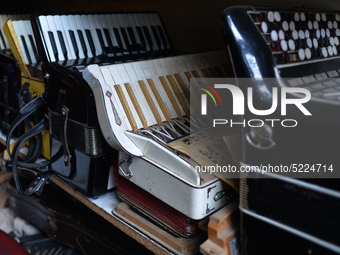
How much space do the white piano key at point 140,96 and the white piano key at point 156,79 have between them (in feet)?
0.19

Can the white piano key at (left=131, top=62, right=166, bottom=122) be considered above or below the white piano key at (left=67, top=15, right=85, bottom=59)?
below

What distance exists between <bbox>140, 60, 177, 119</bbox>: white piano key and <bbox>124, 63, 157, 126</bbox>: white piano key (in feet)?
0.19

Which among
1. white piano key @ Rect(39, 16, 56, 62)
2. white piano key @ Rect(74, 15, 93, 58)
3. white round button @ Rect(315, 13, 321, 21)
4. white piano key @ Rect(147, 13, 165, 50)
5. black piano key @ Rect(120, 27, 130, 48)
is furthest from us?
white piano key @ Rect(147, 13, 165, 50)

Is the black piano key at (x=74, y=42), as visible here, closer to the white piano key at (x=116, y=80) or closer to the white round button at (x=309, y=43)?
the white piano key at (x=116, y=80)

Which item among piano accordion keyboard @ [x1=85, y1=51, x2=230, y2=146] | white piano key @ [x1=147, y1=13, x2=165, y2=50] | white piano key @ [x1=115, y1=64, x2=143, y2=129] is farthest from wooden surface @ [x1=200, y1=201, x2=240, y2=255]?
white piano key @ [x1=147, y1=13, x2=165, y2=50]

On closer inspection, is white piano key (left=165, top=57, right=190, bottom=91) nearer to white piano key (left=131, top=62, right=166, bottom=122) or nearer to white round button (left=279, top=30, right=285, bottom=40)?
white piano key (left=131, top=62, right=166, bottom=122)

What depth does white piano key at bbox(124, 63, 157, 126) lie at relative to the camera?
104 centimetres

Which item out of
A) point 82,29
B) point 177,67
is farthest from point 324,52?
point 82,29

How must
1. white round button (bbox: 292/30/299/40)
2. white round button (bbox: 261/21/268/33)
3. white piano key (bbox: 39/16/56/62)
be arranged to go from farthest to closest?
white piano key (bbox: 39/16/56/62) → white round button (bbox: 292/30/299/40) → white round button (bbox: 261/21/268/33)

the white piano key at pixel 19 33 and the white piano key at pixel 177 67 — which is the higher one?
the white piano key at pixel 19 33

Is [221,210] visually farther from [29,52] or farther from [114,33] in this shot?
[29,52]

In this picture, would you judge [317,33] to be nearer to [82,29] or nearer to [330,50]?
[330,50]

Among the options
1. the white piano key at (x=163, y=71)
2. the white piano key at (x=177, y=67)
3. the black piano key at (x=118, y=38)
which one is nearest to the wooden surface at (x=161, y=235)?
the white piano key at (x=163, y=71)

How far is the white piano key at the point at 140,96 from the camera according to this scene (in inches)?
41.0
